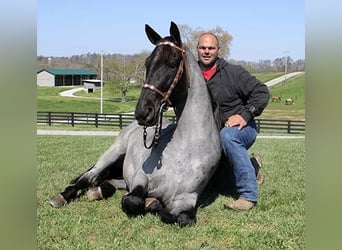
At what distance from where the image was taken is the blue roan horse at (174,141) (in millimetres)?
3570

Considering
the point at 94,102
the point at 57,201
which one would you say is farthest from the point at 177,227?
the point at 94,102

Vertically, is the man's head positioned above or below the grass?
above

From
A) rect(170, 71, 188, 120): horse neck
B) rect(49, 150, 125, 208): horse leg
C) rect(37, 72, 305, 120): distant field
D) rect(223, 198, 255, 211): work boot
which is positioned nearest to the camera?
rect(170, 71, 188, 120): horse neck

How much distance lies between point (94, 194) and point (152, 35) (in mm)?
1894

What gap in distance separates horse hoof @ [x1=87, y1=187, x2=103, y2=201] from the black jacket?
1.55 meters

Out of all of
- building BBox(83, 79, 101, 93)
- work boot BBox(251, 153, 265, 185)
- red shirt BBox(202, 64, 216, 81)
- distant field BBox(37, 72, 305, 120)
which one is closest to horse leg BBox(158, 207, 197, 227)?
red shirt BBox(202, 64, 216, 81)

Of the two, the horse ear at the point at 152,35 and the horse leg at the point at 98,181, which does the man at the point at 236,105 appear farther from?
the horse leg at the point at 98,181

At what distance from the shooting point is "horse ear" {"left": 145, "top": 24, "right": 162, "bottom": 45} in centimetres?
371

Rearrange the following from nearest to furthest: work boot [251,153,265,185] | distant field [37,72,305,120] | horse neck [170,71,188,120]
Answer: horse neck [170,71,188,120], work boot [251,153,265,185], distant field [37,72,305,120]

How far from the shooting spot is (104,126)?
80.1 ft

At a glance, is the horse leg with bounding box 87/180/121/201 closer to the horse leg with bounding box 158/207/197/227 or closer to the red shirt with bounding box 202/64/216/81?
the horse leg with bounding box 158/207/197/227

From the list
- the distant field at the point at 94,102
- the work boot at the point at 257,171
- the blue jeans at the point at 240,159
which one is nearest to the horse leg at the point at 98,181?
the blue jeans at the point at 240,159

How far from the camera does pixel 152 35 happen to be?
12.2 feet
